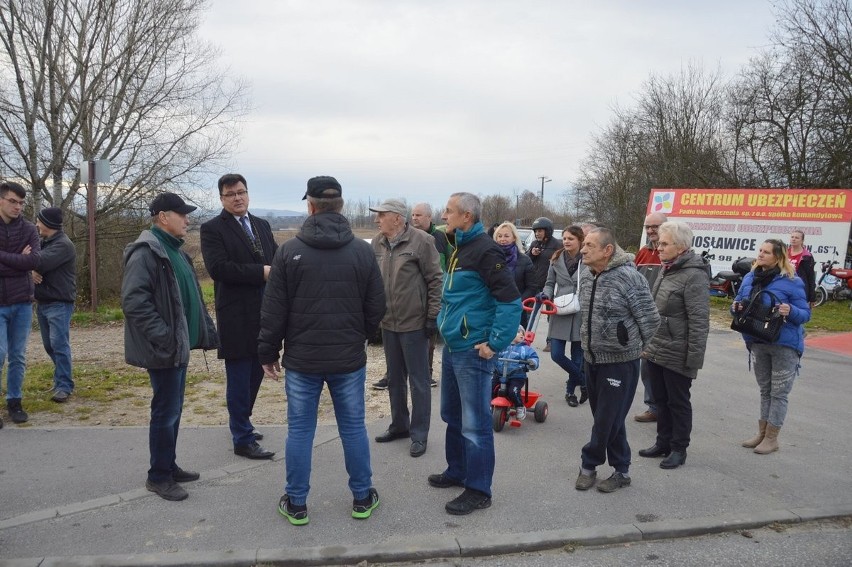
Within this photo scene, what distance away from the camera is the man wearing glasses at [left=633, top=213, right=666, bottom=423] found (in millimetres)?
5777

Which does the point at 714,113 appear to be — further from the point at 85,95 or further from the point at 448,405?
the point at 448,405

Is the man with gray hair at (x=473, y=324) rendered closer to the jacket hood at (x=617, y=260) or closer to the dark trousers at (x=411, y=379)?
the jacket hood at (x=617, y=260)

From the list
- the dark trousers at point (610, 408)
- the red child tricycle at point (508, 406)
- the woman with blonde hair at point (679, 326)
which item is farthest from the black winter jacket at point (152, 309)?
the woman with blonde hair at point (679, 326)

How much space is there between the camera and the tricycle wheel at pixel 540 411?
18.9 ft

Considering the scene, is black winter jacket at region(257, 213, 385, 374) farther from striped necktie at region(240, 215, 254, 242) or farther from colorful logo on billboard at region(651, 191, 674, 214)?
colorful logo on billboard at region(651, 191, 674, 214)

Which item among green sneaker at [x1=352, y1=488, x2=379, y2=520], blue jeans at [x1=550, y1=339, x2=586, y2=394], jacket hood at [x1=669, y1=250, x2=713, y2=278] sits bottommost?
green sneaker at [x1=352, y1=488, x2=379, y2=520]

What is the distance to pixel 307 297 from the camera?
3.57 meters

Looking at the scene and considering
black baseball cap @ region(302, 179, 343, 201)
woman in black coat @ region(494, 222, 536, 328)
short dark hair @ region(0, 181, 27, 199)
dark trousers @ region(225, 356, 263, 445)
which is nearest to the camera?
black baseball cap @ region(302, 179, 343, 201)

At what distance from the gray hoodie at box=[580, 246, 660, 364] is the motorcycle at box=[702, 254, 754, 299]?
42.9 feet

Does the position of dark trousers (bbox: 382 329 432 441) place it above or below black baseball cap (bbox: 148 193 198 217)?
below

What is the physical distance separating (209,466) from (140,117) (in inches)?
540

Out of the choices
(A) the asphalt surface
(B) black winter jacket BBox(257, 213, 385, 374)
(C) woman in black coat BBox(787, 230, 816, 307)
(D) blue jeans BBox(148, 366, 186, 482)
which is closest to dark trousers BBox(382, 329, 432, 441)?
(A) the asphalt surface

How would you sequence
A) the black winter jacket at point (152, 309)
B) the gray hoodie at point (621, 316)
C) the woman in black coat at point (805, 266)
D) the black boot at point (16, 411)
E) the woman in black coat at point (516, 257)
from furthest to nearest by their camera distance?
the woman in black coat at point (805, 266), the woman in black coat at point (516, 257), the black boot at point (16, 411), the gray hoodie at point (621, 316), the black winter jacket at point (152, 309)

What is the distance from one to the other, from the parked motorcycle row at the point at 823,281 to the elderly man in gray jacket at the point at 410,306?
41.9ft
